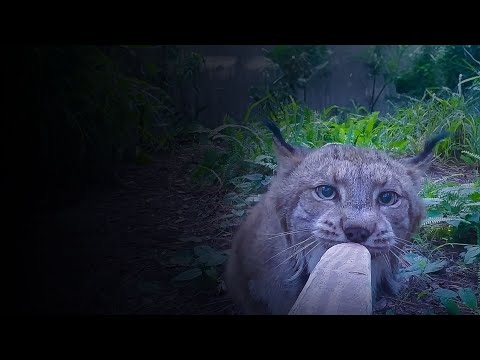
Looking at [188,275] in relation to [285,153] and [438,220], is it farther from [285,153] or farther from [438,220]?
[438,220]

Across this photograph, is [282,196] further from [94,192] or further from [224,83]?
[94,192]

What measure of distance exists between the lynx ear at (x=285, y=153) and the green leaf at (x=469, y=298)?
3.06 feet

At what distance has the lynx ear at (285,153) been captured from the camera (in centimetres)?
205

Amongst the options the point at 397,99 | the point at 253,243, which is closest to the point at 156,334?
the point at 253,243

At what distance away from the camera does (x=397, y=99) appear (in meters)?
2.60

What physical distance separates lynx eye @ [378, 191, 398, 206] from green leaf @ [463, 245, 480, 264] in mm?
514

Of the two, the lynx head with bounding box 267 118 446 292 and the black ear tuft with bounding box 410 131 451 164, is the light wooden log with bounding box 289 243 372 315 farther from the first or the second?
the black ear tuft with bounding box 410 131 451 164

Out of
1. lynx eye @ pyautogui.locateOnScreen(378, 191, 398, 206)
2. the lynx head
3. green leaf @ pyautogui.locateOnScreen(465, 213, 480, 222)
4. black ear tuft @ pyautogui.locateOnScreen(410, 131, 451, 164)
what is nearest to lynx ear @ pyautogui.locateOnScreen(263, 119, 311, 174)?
the lynx head

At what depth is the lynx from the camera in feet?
6.28

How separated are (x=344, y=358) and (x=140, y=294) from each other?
100 centimetres

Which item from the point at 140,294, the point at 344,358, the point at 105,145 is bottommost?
the point at 344,358

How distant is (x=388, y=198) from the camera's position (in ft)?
6.49

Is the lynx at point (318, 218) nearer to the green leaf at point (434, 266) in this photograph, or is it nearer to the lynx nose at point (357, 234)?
the lynx nose at point (357, 234)

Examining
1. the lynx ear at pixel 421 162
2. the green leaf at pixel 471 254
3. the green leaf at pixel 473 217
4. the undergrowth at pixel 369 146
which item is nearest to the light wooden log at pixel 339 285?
the undergrowth at pixel 369 146
